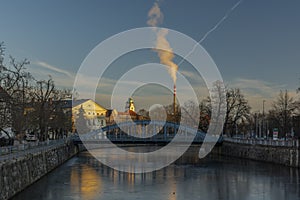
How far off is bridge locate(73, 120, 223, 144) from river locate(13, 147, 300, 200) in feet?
70.5

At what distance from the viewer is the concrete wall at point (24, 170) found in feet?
69.4

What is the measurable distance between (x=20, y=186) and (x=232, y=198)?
11.7 metres

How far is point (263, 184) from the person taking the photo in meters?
29.8

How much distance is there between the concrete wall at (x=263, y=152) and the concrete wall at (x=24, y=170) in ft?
69.6

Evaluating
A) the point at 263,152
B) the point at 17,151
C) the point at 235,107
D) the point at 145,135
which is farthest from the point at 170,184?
the point at 145,135

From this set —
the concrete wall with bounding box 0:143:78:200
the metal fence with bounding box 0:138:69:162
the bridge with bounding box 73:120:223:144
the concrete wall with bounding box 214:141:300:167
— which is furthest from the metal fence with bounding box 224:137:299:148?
the metal fence with bounding box 0:138:69:162

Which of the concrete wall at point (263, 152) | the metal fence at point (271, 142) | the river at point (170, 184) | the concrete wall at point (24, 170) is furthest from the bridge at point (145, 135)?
the concrete wall at point (24, 170)

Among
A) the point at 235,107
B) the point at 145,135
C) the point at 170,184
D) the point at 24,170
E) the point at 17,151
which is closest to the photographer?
the point at 24,170

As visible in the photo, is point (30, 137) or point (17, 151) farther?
point (30, 137)

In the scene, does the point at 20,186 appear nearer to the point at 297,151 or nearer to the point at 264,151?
the point at 297,151

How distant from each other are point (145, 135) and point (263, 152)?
2582cm

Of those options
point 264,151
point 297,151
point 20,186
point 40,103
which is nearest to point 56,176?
point 20,186

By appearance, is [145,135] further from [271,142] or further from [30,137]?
[271,142]

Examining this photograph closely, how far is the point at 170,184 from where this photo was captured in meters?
29.6
